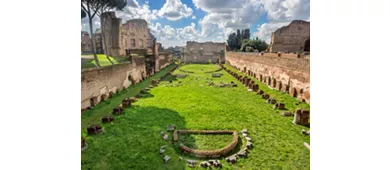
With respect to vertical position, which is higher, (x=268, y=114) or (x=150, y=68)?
(x=150, y=68)

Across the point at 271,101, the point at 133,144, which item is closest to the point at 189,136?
the point at 133,144

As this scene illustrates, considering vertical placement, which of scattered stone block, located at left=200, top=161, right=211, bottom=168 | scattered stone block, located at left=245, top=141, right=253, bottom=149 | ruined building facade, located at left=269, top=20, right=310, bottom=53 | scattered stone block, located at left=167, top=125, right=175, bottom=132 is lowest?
scattered stone block, located at left=200, top=161, right=211, bottom=168

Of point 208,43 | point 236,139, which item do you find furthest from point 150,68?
point 208,43

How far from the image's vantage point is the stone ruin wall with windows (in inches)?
1731

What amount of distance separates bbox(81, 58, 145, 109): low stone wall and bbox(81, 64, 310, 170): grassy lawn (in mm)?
499

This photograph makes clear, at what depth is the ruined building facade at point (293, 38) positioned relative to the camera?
958 inches

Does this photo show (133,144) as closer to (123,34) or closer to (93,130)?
(93,130)

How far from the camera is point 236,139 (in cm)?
569

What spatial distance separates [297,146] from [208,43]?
1731 inches

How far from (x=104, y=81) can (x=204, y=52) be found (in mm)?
36885

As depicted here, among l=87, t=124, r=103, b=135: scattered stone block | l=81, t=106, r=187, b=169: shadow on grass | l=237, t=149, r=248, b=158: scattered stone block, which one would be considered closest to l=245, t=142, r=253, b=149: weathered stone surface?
l=237, t=149, r=248, b=158: scattered stone block

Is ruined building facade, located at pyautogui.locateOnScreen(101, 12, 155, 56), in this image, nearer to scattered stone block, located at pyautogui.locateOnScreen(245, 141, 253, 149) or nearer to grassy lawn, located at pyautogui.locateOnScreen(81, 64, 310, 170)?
grassy lawn, located at pyautogui.locateOnScreen(81, 64, 310, 170)

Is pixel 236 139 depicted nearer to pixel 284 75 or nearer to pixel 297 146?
pixel 297 146

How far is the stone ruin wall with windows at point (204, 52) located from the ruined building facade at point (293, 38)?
59.9 ft
